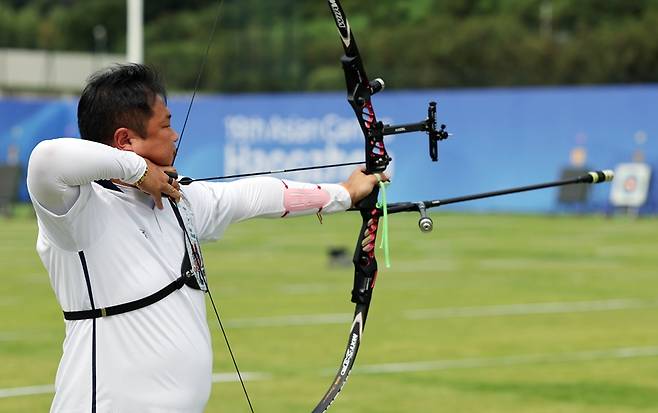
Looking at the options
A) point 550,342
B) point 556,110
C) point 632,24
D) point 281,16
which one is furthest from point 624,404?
point 632,24

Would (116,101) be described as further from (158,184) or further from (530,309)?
(530,309)

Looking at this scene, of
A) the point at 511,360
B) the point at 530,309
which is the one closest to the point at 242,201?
the point at 511,360

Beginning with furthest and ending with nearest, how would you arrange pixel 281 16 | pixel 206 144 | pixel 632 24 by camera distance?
pixel 632 24, pixel 281 16, pixel 206 144

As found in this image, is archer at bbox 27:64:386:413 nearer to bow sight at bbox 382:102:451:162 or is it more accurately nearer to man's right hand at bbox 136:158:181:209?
man's right hand at bbox 136:158:181:209

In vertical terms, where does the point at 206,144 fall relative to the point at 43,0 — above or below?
below

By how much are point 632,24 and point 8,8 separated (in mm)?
43031

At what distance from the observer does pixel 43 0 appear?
322ft

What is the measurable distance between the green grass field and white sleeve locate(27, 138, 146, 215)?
461 cm

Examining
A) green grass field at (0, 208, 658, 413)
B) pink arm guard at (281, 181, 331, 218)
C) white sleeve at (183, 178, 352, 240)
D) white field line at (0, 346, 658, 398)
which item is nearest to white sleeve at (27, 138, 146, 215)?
white sleeve at (183, 178, 352, 240)

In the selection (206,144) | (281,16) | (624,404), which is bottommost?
(624,404)

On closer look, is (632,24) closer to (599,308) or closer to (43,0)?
(43,0)

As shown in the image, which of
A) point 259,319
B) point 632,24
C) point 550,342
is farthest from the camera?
point 632,24

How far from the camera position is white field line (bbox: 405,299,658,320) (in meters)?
13.6

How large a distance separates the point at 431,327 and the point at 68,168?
8.65 m
